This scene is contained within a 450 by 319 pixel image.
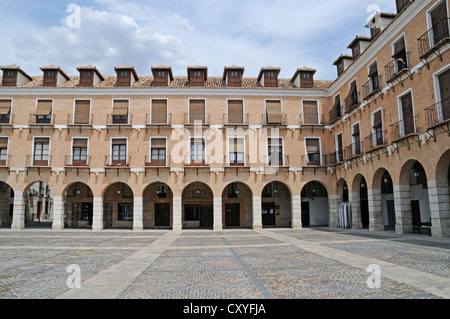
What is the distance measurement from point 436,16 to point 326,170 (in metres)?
13.9

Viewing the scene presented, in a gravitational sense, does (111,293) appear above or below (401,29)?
below

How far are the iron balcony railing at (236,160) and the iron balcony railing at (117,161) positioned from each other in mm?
7746

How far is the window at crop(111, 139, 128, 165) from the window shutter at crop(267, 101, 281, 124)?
11865 mm

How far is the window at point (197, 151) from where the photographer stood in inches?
1033

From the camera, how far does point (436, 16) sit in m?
15.5

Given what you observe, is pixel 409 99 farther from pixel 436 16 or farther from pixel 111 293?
pixel 111 293

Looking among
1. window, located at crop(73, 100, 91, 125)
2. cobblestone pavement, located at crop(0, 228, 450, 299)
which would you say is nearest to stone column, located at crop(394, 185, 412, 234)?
cobblestone pavement, located at crop(0, 228, 450, 299)

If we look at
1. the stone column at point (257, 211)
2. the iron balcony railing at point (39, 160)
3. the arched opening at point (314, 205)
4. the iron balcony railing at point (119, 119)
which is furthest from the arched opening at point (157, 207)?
the arched opening at point (314, 205)

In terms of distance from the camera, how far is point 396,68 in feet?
60.5

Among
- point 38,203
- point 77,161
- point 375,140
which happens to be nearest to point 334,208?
point 375,140

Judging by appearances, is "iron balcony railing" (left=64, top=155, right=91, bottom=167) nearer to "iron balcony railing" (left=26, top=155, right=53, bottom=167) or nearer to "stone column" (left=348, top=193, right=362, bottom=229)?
"iron balcony railing" (left=26, top=155, right=53, bottom=167)

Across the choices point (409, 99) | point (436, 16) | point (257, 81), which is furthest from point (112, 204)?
point (436, 16)

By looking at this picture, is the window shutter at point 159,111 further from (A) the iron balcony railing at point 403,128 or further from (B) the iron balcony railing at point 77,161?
(A) the iron balcony railing at point 403,128
